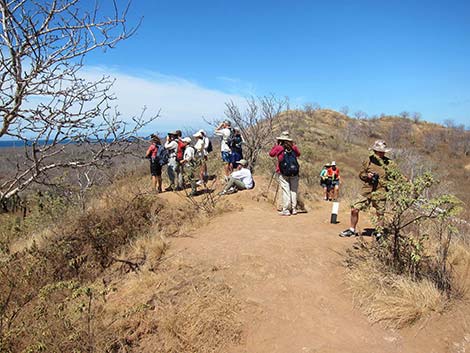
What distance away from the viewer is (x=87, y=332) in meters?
3.64

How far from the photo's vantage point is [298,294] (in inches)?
171

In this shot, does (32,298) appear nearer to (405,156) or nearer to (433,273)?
(433,273)

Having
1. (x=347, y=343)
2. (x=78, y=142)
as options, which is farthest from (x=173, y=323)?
(x=78, y=142)

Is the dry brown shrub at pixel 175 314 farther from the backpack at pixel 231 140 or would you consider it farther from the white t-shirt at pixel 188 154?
the backpack at pixel 231 140

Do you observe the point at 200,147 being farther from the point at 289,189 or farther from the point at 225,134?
the point at 289,189

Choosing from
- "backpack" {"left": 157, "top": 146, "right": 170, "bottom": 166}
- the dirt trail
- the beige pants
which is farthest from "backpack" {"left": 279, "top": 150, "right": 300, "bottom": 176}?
"backpack" {"left": 157, "top": 146, "right": 170, "bottom": 166}

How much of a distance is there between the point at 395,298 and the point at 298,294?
112cm

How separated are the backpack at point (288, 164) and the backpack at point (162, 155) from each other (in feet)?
11.7

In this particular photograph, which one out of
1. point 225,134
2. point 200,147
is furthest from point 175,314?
point 225,134

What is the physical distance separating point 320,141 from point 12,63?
31.8 metres

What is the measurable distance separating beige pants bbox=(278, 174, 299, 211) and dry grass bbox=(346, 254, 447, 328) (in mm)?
3412

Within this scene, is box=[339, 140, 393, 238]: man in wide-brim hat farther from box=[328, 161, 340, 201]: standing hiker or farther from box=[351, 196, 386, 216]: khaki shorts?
box=[328, 161, 340, 201]: standing hiker

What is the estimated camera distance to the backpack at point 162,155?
939 cm

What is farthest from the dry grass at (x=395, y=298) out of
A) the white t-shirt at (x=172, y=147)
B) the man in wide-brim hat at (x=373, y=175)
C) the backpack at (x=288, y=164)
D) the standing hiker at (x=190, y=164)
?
the white t-shirt at (x=172, y=147)
